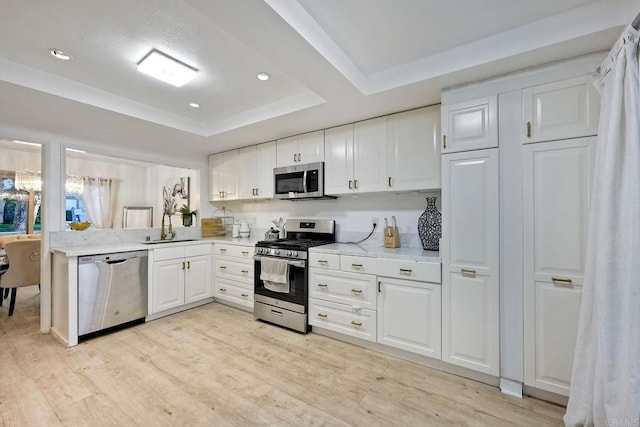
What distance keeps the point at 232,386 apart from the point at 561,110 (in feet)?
9.56

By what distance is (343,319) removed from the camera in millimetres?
2615

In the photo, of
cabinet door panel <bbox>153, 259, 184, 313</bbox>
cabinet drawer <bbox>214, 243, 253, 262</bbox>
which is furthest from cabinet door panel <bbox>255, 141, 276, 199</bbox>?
cabinet door panel <bbox>153, 259, 184, 313</bbox>

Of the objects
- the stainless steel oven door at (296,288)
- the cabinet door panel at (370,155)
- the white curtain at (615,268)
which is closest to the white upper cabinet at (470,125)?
the white curtain at (615,268)

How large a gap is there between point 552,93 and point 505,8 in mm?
642

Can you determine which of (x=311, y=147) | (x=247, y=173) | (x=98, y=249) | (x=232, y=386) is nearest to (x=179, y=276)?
(x=98, y=249)

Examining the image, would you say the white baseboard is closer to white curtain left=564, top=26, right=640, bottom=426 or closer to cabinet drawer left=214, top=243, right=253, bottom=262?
white curtain left=564, top=26, right=640, bottom=426

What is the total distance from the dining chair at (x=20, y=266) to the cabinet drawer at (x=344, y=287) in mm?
3630

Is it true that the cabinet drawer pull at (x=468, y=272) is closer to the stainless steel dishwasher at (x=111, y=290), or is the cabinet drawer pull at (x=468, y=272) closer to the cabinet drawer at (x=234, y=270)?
the cabinet drawer at (x=234, y=270)

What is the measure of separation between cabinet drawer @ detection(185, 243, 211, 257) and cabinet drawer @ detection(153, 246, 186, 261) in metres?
0.07

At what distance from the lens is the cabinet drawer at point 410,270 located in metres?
2.15

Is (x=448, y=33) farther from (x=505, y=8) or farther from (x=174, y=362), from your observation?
(x=174, y=362)

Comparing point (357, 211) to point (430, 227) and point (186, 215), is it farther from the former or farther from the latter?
point (186, 215)

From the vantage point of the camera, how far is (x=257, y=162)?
3.71m

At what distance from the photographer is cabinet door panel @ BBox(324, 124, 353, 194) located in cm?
292
